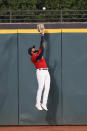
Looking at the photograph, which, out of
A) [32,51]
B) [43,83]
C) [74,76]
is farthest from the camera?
[74,76]

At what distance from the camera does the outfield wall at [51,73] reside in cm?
1053

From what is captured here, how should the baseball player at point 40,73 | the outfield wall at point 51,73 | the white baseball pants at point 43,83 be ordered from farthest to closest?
1. the outfield wall at point 51,73
2. the white baseball pants at point 43,83
3. the baseball player at point 40,73

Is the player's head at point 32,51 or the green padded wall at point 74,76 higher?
the player's head at point 32,51

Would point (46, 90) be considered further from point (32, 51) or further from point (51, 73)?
point (32, 51)

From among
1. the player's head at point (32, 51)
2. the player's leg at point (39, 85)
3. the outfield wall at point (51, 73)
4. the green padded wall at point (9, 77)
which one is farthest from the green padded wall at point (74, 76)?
the green padded wall at point (9, 77)

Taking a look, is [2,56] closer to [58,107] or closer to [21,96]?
[21,96]

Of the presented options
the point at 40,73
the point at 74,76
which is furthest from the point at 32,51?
the point at 74,76

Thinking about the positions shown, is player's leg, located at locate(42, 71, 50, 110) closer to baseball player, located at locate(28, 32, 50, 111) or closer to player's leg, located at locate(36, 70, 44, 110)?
baseball player, located at locate(28, 32, 50, 111)

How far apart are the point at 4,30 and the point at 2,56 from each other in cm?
65

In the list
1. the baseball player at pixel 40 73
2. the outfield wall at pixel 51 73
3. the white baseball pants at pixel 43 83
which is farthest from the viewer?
the outfield wall at pixel 51 73

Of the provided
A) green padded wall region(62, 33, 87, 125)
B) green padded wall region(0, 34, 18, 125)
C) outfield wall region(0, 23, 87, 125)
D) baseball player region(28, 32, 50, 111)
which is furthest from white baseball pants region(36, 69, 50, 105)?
green padded wall region(0, 34, 18, 125)

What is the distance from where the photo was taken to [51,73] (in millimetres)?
10562

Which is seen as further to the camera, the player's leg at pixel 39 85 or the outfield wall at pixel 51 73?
the outfield wall at pixel 51 73

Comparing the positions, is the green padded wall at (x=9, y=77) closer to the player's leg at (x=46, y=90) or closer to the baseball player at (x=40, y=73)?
the baseball player at (x=40, y=73)
